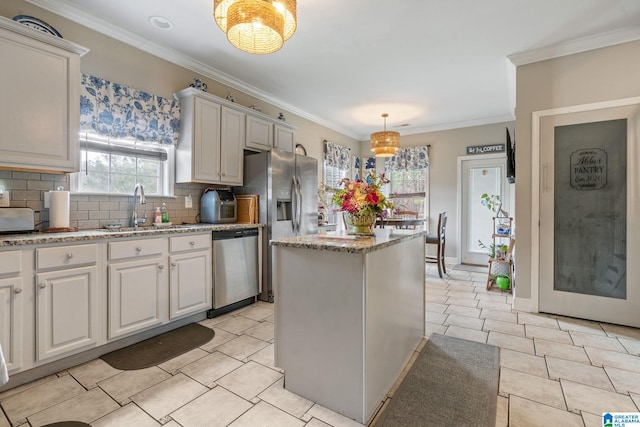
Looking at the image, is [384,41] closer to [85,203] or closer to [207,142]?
[207,142]

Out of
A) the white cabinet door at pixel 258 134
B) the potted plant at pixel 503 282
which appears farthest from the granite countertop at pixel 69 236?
the potted plant at pixel 503 282

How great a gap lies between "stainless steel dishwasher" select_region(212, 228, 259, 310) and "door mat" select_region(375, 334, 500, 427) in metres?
1.97

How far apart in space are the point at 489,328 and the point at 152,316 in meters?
3.04

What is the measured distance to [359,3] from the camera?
2523mm

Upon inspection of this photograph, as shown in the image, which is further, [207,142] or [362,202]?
[207,142]

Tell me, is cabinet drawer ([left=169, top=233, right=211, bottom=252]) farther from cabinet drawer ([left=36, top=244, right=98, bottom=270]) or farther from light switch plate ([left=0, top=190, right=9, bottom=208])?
light switch plate ([left=0, top=190, right=9, bottom=208])

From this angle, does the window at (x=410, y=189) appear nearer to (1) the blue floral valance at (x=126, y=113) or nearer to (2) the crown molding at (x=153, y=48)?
(2) the crown molding at (x=153, y=48)

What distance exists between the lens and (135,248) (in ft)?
7.98

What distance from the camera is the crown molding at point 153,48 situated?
2.52 metres

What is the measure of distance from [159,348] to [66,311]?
2.36ft

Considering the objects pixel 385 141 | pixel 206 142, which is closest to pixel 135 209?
pixel 206 142

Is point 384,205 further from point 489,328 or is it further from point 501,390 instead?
point 489,328

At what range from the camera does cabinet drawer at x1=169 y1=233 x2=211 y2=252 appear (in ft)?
8.96

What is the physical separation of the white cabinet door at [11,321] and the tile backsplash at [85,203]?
749 millimetres
